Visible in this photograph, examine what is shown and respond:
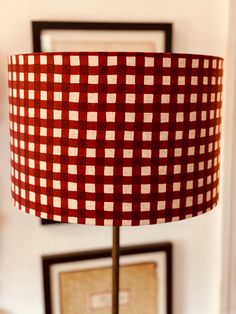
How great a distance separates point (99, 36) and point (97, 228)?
50 cm

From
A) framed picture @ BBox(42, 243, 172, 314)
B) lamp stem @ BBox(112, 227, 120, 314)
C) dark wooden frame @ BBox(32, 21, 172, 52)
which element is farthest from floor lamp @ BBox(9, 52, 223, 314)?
framed picture @ BBox(42, 243, 172, 314)

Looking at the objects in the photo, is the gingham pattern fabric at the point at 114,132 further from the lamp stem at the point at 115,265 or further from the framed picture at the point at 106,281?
the framed picture at the point at 106,281

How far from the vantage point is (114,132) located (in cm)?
62

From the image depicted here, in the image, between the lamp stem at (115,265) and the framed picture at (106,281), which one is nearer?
the lamp stem at (115,265)

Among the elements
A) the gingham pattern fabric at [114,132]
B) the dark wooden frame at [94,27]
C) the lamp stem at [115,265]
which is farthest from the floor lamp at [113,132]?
the dark wooden frame at [94,27]

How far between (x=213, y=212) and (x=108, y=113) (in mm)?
658

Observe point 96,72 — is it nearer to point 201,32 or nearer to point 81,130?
point 81,130

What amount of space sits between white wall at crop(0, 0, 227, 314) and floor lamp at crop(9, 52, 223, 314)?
1.19ft

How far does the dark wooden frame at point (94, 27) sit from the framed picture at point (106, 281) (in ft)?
1.79

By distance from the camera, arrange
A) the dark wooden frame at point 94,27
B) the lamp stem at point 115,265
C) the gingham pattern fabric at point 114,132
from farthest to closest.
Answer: the dark wooden frame at point 94,27 → the lamp stem at point 115,265 → the gingham pattern fabric at point 114,132

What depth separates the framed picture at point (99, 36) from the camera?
3.26ft

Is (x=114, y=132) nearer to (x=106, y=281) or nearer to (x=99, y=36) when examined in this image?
(x=99, y=36)

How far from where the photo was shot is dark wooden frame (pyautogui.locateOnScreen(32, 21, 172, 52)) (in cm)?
99

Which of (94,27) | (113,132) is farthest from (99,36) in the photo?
(113,132)
